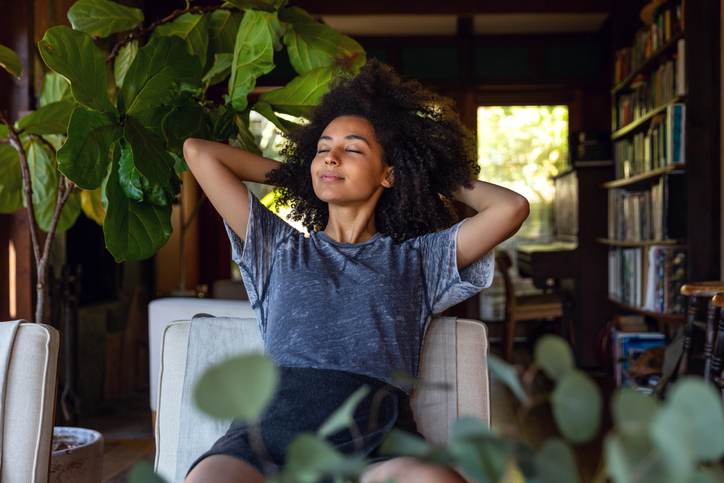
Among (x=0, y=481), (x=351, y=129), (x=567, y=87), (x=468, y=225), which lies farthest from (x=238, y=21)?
(x=567, y=87)

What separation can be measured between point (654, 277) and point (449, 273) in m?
3.50

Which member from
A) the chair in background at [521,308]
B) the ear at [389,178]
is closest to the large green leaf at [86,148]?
the ear at [389,178]

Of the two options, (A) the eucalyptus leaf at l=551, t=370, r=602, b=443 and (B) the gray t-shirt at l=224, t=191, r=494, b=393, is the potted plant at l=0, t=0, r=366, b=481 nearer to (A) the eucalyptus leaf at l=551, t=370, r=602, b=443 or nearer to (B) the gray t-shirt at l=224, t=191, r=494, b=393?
(B) the gray t-shirt at l=224, t=191, r=494, b=393

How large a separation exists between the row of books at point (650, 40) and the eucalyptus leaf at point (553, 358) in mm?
4545

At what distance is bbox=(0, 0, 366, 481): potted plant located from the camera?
222 cm

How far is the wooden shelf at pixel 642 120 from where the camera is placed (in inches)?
189

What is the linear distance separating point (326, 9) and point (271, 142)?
111 cm

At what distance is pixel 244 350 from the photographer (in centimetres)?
195

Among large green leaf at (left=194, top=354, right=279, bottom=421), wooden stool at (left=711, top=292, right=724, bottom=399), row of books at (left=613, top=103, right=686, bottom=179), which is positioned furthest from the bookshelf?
large green leaf at (left=194, top=354, right=279, bottom=421)

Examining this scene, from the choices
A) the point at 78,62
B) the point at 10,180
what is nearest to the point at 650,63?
the point at 10,180

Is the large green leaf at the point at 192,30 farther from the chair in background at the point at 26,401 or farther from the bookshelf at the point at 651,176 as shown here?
the bookshelf at the point at 651,176

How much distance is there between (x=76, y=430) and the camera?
2684 millimetres

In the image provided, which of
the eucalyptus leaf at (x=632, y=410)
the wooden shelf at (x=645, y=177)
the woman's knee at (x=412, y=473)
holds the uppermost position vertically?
the wooden shelf at (x=645, y=177)

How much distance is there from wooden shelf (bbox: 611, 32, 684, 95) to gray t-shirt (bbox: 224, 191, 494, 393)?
3.29 meters
